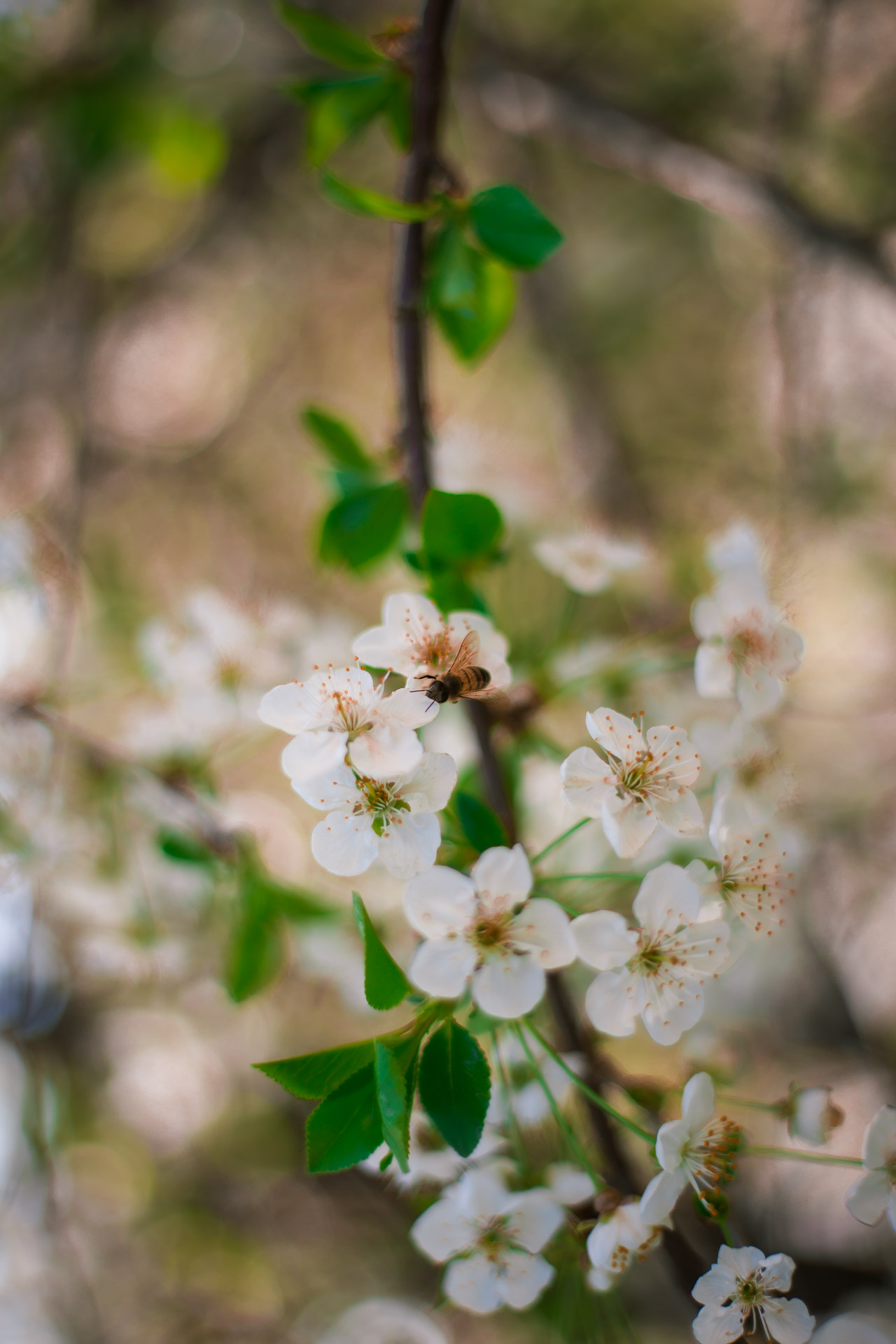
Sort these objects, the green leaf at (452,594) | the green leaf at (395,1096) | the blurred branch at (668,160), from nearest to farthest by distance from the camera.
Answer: the green leaf at (395,1096)
the green leaf at (452,594)
the blurred branch at (668,160)

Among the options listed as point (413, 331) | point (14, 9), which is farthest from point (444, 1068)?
point (14, 9)

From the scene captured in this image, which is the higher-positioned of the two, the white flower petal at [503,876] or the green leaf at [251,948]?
the white flower petal at [503,876]

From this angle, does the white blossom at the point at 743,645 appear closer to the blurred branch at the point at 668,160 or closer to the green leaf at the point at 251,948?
the green leaf at the point at 251,948

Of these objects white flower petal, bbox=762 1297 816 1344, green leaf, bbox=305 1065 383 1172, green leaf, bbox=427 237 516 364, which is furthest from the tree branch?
white flower petal, bbox=762 1297 816 1344

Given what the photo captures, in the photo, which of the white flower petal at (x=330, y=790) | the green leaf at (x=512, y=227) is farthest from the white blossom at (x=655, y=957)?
the green leaf at (x=512, y=227)

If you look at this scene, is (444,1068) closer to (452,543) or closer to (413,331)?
(452,543)

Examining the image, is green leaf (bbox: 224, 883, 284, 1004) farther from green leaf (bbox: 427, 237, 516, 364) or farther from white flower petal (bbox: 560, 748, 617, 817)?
green leaf (bbox: 427, 237, 516, 364)
